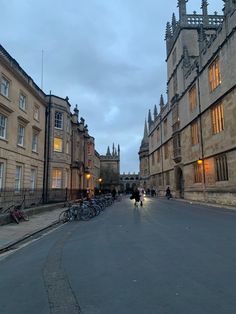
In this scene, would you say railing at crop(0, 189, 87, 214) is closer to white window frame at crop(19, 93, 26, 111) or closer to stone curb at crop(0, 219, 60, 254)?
stone curb at crop(0, 219, 60, 254)

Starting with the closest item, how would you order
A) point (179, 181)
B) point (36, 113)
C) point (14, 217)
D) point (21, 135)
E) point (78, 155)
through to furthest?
point (14, 217), point (21, 135), point (36, 113), point (78, 155), point (179, 181)

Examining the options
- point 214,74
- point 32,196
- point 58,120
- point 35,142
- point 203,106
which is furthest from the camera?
point 58,120

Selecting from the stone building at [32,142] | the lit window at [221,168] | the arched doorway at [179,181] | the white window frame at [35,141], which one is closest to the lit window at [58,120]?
the stone building at [32,142]

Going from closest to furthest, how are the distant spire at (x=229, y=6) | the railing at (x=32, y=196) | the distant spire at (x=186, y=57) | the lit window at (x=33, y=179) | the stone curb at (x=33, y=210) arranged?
the stone curb at (x=33, y=210)
the railing at (x=32, y=196)
the distant spire at (x=229, y=6)
the lit window at (x=33, y=179)
the distant spire at (x=186, y=57)

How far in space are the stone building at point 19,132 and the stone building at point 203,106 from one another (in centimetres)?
1625

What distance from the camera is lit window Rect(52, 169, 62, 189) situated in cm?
3294

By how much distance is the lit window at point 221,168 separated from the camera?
2597 centimetres

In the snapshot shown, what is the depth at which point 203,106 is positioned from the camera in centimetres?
3123

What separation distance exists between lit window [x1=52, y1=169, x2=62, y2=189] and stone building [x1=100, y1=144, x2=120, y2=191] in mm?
54806

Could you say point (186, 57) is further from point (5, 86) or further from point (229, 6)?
point (5, 86)

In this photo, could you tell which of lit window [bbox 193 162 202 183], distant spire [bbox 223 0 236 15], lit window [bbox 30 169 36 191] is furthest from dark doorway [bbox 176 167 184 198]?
distant spire [bbox 223 0 236 15]

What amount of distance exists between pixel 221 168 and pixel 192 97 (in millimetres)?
12100

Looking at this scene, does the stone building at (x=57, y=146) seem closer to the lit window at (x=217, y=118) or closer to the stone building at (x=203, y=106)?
the stone building at (x=203, y=106)

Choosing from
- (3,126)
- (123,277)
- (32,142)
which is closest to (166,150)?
(32,142)
